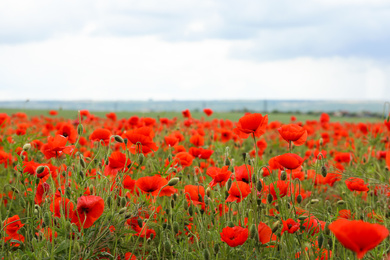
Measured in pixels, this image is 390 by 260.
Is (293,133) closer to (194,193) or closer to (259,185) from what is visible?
(259,185)

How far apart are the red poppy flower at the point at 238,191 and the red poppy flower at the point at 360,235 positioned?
700 millimetres

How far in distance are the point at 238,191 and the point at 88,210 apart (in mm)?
626

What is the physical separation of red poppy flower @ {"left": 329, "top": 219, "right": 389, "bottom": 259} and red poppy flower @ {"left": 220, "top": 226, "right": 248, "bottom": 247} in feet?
1.92

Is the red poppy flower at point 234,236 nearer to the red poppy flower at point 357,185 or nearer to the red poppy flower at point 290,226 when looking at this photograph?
the red poppy flower at point 290,226

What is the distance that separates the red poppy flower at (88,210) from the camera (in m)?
1.36

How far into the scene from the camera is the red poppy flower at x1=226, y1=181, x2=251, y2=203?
155 cm

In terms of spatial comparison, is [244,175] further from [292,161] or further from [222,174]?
[292,161]

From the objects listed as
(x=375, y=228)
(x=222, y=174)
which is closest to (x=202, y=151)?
(x=222, y=174)

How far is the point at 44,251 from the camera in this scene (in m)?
1.53

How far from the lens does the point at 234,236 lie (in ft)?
4.70

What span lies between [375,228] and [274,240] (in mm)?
905

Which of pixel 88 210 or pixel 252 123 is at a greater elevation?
pixel 252 123

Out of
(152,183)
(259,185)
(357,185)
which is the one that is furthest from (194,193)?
(357,185)

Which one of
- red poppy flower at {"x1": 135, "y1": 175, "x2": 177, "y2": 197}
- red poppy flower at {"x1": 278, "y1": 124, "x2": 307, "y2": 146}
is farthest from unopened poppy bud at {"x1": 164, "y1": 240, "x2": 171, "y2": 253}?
red poppy flower at {"x1": 278, "y1": 124, "x2": 307, "y2": 146}
